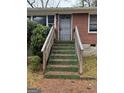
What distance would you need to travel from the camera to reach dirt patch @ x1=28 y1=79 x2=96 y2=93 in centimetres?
1195

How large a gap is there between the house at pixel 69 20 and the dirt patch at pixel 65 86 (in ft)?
25.7

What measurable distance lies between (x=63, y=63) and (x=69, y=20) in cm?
614

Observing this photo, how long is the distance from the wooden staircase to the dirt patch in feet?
2.01

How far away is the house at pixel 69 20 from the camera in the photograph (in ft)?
68.1

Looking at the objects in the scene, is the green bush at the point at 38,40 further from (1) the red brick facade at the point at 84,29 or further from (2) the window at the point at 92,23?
(2) the window at the point at 92,23

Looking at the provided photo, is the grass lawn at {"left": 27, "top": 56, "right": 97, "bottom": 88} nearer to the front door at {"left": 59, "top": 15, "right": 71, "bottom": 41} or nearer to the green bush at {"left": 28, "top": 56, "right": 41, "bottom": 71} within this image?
the green bush at {"left": 28, "top": 56, "right": 41, "bottom": 71}

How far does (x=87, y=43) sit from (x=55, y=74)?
23.6ft

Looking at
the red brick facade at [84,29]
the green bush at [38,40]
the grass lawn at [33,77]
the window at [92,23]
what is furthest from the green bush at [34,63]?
the window at [92,23]

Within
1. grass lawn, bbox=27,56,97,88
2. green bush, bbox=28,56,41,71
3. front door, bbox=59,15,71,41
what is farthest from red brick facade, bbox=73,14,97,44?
green bush, bbox=28,56,41,71

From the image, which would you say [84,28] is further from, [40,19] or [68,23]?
[40,19]

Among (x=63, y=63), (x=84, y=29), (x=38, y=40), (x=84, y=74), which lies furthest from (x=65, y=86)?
(x=84, y=29)

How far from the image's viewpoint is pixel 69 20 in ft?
70.1

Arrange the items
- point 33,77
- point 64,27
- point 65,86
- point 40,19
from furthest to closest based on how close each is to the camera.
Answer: point 40,19 → point 64,27 → point 33,77 → point 65,86
